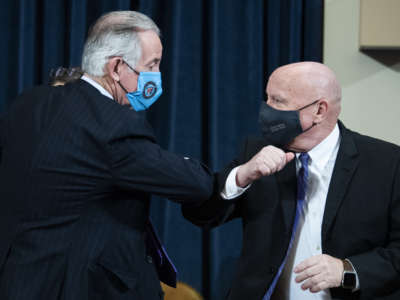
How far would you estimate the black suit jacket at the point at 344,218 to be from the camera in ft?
5.27

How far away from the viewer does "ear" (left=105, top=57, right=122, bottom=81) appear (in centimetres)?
151

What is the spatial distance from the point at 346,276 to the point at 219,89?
1565 millimetres

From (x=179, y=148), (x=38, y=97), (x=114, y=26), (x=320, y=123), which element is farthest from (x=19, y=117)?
(x=179, y=148)

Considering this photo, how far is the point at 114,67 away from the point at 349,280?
998mm

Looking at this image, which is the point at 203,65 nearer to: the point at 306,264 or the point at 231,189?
the point at 231,189

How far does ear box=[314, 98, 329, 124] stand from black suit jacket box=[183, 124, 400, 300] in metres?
0.12

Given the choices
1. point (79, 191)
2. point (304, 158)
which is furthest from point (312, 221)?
point (79, 191)

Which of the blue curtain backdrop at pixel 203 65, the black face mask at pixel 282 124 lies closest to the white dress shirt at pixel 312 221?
the black face mask at pixel 282 124

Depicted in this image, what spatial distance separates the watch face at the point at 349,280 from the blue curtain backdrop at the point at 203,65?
1.33m

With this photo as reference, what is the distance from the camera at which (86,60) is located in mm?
1534

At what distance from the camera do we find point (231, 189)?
1.63 m

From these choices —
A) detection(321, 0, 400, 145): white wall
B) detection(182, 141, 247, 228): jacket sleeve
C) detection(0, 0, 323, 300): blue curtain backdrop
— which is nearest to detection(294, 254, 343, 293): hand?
detection(182, 141, 247, 228): jacket sleeve

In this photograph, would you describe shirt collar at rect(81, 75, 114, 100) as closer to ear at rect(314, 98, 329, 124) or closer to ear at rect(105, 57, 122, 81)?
ear at rect(105, 57, 122, 81)

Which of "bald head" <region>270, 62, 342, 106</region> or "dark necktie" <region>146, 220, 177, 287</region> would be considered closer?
"dark necktie" <region>146, 220, 177, 287</region>
